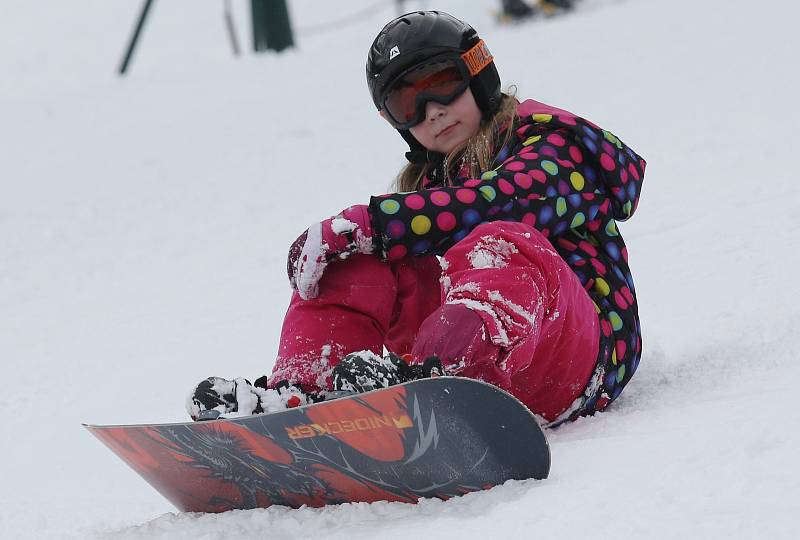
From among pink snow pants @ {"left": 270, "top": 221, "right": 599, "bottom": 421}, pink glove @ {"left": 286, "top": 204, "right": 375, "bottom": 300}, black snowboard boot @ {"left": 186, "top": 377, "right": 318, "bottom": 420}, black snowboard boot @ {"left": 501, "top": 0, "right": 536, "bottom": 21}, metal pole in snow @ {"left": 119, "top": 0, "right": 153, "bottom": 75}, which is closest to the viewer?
pink snow pants @ {"left": 270, "top": 221, "right": 599, "bottom": 421}

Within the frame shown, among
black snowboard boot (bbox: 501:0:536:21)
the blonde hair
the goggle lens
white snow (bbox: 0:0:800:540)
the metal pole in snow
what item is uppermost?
the metal pole in snow

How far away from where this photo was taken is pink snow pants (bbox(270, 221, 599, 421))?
5.70 feet

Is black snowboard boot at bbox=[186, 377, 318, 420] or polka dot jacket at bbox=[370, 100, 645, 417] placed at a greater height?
polka dot jacket at bbox=[370, 100, 645, 417]

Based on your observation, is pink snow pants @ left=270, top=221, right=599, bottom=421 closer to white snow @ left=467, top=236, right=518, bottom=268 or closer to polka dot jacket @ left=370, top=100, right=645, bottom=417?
white snow @ left=467, top=236, right=518, bottom=268

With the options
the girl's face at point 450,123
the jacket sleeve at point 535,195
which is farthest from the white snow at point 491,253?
the girl's face at point 450,123

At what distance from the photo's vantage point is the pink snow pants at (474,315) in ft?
5.70

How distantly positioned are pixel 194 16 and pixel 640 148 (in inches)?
590

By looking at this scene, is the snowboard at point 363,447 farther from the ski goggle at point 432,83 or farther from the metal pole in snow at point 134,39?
the metal pole in snow at point 134,39

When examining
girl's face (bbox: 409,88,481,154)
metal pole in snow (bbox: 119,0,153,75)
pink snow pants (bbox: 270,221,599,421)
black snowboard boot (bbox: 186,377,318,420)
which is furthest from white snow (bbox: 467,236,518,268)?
metal pole in snow (bbox: 119,0,153,75)

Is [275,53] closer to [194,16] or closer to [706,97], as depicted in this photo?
[706,97]

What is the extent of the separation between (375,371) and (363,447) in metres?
0.13

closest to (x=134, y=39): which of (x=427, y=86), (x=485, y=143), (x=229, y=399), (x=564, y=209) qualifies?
(x=427, y=86)

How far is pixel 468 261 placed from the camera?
184cm

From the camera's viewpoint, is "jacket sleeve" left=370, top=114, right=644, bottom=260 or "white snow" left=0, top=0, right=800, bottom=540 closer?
"white snow" left=0, top=0, right=800, bottom=540
